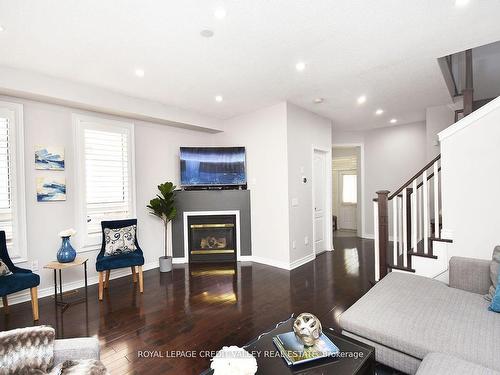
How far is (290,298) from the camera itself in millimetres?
3182

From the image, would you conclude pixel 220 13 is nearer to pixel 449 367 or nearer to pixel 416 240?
pixel 449 367

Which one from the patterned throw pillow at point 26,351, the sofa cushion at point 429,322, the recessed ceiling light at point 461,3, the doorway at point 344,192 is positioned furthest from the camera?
the doorway at point 344,192

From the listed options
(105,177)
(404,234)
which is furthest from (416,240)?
(105,177)

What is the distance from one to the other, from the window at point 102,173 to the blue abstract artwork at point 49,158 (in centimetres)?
22

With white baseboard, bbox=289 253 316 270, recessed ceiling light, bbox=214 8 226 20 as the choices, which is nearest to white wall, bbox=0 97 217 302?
white baseboard, bbox=289 253 316 270

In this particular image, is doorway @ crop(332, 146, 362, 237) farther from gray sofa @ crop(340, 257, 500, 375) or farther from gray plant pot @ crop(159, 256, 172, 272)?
gray sofa @ crop(340, 257, 500, 375)

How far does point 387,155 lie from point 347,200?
2065 millimetres

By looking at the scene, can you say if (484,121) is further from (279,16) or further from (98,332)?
(98,332)

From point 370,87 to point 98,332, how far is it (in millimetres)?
4480

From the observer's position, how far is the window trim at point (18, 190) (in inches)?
126

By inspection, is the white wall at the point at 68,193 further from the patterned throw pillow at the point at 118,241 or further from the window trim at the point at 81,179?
the patterned throw pillow at the point at 118,241

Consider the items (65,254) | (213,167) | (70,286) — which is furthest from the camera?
(213,167)

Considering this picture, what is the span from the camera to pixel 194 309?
2.93 m

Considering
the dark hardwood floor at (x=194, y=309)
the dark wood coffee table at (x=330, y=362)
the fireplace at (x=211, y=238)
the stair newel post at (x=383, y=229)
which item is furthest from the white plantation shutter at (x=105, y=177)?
the stair newel post at (x=383, y=229)
